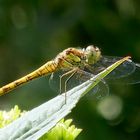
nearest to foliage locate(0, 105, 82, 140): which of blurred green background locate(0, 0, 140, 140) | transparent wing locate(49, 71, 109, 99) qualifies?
transparent wing locate(49, 71, 109, 99)

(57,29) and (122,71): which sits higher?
(57,29)

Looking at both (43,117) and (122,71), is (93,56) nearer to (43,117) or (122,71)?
(122,71)

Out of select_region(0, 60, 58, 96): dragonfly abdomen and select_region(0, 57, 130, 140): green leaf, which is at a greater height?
select_region(0, 57, 130, 140): green leaf

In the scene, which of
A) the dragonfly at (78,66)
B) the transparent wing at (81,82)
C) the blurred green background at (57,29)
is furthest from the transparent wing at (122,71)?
the blurred green background at (57,29)

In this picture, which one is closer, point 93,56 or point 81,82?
point 81,82

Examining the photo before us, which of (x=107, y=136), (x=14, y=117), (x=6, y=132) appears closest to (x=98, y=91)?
(x=14, y=117)

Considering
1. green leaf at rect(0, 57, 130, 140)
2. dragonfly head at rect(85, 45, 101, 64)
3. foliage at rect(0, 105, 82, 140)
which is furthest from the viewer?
dragonfly head at rect(85, 45, 101, 64)

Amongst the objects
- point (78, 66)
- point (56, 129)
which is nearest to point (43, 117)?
point (56, 129)

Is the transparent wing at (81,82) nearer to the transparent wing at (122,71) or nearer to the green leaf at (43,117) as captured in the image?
the transparent wing at (122,71)

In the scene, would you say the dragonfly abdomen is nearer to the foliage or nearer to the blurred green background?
the foliage
